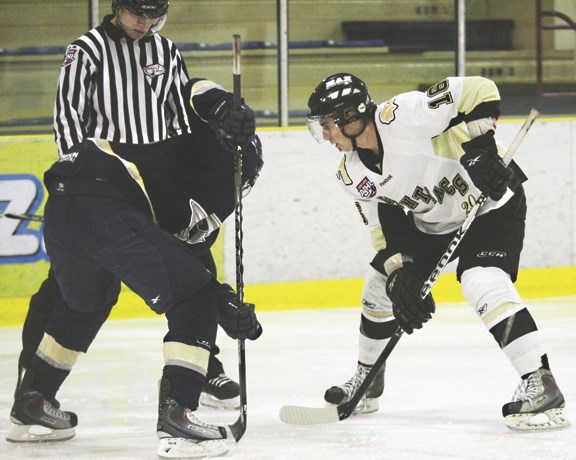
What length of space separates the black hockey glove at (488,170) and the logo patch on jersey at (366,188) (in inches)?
10.3

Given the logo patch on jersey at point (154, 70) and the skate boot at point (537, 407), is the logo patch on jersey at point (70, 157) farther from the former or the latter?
the skate boot at point (537, 407)

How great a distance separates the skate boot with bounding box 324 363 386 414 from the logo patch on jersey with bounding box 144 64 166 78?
35.8 inches

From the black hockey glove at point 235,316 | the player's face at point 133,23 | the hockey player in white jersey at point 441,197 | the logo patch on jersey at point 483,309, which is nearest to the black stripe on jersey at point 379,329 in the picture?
the hockey player in white jersey at point 441,197

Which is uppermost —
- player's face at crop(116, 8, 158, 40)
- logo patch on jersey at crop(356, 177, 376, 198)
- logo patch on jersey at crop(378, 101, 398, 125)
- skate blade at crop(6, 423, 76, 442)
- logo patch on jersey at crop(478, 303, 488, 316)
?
player's face at crop(116, 8, 158, 40)

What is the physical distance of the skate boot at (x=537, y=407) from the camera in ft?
10.0

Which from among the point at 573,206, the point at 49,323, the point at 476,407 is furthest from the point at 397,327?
the point at 573,206

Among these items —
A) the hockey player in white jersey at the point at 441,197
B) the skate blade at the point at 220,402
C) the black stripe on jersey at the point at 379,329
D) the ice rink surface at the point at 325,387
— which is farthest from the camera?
the skate blade at the point at 220,402

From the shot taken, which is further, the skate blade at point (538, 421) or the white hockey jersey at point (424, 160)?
the white hockey jersey at point (424, 160)

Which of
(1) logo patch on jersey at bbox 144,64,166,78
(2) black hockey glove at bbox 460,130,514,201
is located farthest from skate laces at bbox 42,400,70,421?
(2) black hockey glove at bbox 460,130,514,201

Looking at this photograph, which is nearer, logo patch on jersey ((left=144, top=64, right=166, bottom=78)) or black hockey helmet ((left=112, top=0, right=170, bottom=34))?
black hockey helmet ((left=112, top=0, right=170, bottom=34))

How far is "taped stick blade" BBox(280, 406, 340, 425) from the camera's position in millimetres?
3223

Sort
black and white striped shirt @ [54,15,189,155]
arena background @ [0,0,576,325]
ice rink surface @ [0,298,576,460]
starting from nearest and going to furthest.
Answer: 1. ice rink surface @ [0,298,576,460]
2. black and white striped shirt @ [54,15,189,155]
3. arena background @ [0,0,576,325]

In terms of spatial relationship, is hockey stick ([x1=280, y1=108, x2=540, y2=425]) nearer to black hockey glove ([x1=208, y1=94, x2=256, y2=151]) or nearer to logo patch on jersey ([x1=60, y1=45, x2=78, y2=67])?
black hockey glove ([x1=208, y1=94, x2=256, y2=151])

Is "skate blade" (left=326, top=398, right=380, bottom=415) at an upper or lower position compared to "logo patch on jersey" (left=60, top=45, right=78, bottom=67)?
lower
